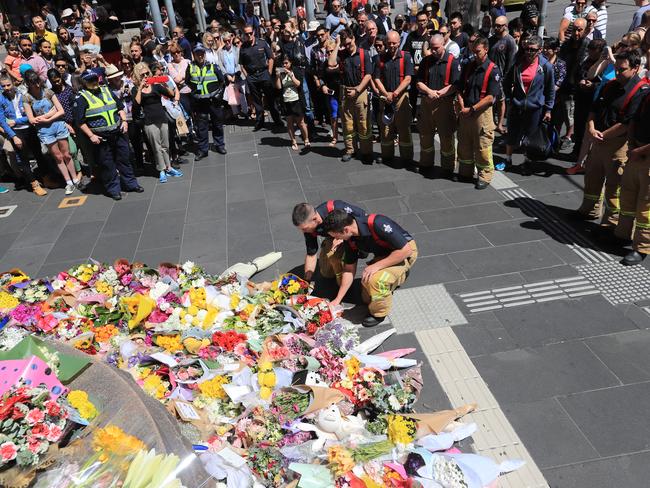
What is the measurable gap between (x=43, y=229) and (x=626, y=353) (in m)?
7.28

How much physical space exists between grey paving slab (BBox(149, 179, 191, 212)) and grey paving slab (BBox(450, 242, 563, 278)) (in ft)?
13.6

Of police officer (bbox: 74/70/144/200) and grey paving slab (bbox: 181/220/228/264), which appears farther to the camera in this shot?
police officer (bbox: 74/70/144/200)

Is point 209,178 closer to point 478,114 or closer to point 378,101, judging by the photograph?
point 378,101

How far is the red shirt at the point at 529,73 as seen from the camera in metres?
7.30

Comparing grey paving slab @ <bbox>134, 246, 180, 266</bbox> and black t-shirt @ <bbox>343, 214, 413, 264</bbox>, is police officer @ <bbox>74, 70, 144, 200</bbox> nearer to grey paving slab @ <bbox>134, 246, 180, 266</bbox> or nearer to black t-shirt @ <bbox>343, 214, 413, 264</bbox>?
grey paving slab @ <bbox>134, 246, 180, 266</bbox>

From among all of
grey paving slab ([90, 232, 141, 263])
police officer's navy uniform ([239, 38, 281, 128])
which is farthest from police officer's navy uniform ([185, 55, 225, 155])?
grey paving slab ([90, 232, 141, 263])

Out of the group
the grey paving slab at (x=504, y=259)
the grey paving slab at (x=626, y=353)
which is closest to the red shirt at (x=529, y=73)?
the grey paving slab at (x=504, y=259)

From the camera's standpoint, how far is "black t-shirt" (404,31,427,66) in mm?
9594

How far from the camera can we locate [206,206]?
7.93 m

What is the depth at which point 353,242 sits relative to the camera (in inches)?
197

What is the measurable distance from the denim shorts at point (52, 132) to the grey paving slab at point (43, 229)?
1.15 meters

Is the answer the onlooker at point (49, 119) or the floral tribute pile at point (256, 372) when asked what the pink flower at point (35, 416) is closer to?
the floral tribute pile at point (256, 372)

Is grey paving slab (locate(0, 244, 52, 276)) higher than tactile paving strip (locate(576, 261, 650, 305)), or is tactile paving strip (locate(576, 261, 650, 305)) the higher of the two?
grey paving slab (locate(0, 244, 52, 276))

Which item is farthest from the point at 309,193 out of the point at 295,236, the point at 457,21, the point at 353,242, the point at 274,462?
the point at 274,462
